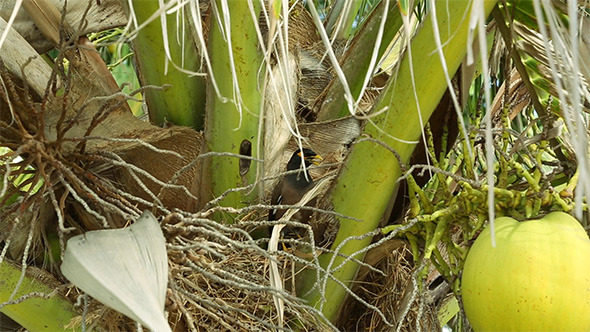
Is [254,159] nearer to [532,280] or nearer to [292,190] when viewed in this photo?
[532,280]

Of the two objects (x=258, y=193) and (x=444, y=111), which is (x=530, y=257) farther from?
(x=258, y=193)

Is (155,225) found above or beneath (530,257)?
above

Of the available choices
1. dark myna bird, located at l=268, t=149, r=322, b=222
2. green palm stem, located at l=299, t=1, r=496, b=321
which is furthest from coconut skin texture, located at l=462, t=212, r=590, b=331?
dark myna bird, located at l=268, t=149, r=322, b=222

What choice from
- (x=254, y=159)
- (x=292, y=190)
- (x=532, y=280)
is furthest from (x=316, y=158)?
(x=532, y=280)

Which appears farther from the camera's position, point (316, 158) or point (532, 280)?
point (316, 158)

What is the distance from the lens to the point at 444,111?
1456 millimetres

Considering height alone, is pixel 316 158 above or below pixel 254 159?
below

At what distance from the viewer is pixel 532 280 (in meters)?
1.04

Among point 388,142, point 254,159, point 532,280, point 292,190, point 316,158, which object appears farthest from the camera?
point 292,190

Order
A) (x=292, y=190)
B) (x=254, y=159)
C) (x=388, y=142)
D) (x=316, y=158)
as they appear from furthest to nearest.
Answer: (x=292, y=190), (x=316, y=158), (x=388, y=142), (x=254, y=159)

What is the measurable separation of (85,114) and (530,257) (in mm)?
833

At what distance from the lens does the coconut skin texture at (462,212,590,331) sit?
104cm

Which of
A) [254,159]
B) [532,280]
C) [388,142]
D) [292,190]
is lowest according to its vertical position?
[292,190]

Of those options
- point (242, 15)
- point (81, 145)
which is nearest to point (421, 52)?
point (242, 15)
